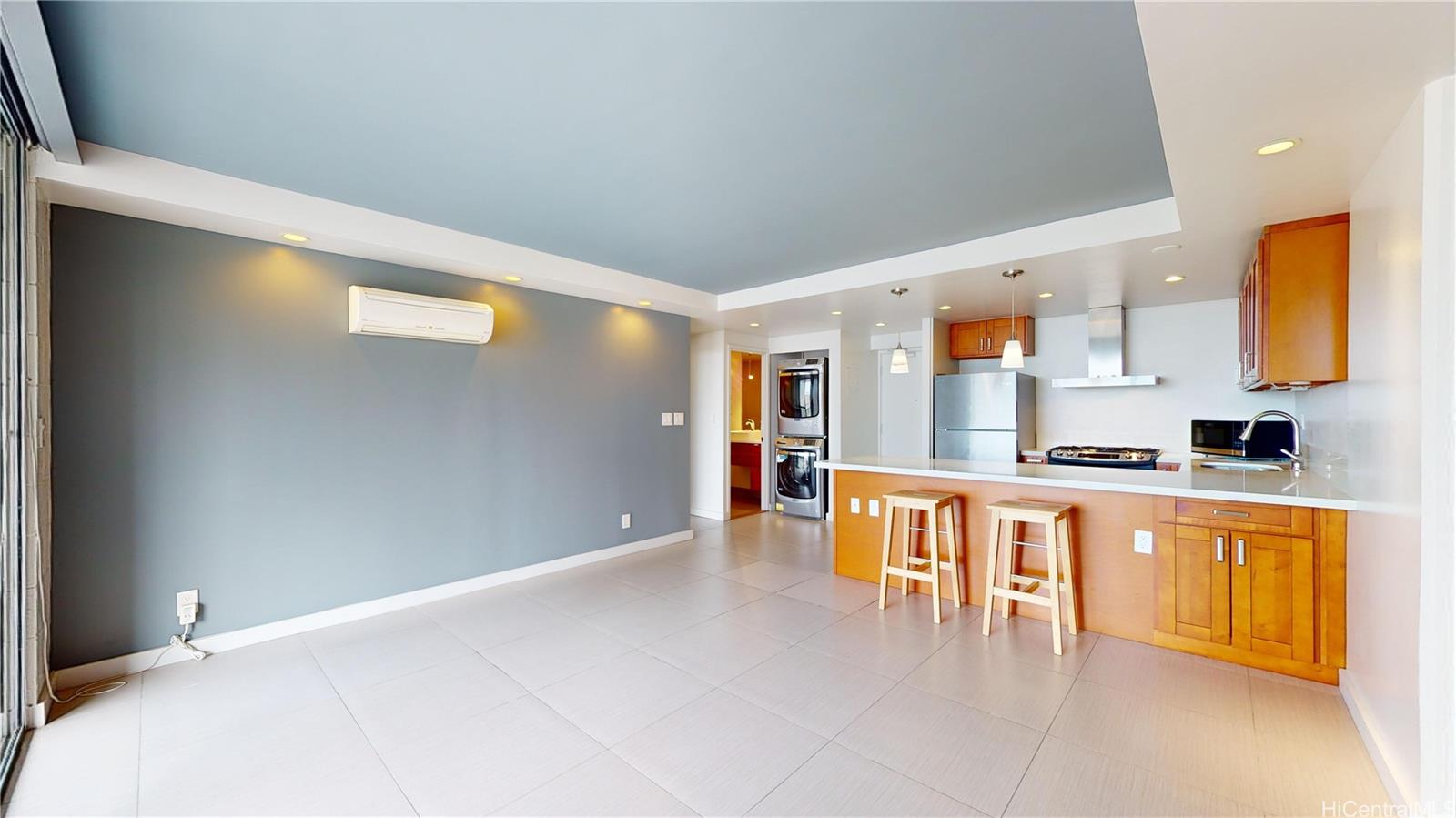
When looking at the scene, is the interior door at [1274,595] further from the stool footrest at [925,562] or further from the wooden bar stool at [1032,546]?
the stool footrest at [925,562]

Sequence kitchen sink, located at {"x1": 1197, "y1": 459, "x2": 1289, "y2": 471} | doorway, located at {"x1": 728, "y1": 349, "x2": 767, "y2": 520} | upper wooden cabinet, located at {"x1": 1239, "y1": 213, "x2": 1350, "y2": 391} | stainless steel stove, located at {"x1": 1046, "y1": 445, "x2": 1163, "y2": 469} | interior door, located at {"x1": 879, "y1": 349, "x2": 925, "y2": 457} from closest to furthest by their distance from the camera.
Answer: upper wooden cabinet, located at {"x1": 1239, "y1": 213, "x2": 1350, "y2": 391}, kitchen sink, located at {"x1": 1197, "y1": 459, "x2": 1289, "y2": 471}, stainless steel stove, located at {"x1": 1046, "y1": 445, "x2": 1163, "y2": 469}, interior door, located at {"x1": 879, "y1": 349, "x2": 925, "y2": 457}, doorway, located at {"x1": 728, "y1": 349, "x2": 767, "y2": 520}

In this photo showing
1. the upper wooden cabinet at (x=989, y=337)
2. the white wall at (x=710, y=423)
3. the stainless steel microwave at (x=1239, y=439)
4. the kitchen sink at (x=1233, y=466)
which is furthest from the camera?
the white wall at (x=710, y=423)

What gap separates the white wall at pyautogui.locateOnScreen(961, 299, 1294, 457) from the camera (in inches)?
178

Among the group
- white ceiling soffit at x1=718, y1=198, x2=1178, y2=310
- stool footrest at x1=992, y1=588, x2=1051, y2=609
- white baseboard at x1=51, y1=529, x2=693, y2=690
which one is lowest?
white baseboard at x1=51, y1=529, x2=693, y2=690

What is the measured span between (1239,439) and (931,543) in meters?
2.99

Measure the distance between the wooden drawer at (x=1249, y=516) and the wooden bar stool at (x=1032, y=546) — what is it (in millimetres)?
524

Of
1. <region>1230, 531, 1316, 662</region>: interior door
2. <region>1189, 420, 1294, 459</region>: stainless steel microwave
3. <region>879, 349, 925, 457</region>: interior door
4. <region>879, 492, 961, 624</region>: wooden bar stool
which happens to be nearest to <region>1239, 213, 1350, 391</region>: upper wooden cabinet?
<region>1230, 531, 1316, 662</region>: interior door

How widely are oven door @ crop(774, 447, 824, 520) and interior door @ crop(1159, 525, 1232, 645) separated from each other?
3.53m

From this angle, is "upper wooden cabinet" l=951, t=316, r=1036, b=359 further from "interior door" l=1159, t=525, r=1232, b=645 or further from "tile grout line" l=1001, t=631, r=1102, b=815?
"tile grout line" l=1001, t=631, r=1102, b=815

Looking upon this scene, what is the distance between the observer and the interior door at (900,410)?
20.9 feet

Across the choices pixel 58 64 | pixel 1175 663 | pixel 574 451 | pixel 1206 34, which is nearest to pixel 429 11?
pixel 58 64

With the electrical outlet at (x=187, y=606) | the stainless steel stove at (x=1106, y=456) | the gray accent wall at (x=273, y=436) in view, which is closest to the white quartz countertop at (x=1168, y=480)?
the stainless steel stove at (x=1106, y=456)

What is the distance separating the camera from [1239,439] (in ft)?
14.2

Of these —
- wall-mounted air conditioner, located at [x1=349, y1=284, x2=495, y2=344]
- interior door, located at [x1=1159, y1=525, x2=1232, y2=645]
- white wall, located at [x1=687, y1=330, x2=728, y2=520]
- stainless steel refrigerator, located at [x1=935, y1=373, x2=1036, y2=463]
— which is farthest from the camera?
white wall, located at [x1=687, y1=330, x2=728, y2=520]
